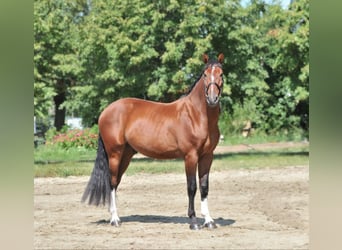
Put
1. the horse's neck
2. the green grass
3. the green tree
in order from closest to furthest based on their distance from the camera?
the horse's neck, the green grass, the green tree

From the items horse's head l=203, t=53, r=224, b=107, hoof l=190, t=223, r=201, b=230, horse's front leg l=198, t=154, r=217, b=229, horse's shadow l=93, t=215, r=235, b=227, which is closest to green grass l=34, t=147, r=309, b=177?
horse's shadow l=93, t=215, r=235, b=227

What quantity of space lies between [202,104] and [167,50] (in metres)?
7.00

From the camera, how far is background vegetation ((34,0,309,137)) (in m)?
11.9

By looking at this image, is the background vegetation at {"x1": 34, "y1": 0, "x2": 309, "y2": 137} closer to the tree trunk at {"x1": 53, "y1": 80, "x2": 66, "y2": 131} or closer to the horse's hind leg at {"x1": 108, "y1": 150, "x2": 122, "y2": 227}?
the horse's hind leg at {"x1": 108, "y1": 150, "x2": 122, "y2": 227}

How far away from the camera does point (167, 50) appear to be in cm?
1242

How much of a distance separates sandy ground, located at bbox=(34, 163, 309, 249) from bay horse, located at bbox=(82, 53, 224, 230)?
0.40 meters

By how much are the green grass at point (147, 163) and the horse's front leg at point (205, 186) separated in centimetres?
554

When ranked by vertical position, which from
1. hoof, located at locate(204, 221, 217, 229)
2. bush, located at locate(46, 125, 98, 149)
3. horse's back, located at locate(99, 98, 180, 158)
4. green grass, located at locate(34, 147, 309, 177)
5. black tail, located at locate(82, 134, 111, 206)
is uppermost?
horse's back, located at locate(99, 98, 180, 158)

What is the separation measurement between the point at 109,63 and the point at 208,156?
7.01m

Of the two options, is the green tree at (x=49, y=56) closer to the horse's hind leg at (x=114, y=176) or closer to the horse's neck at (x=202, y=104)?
the horse's hind leg at (x=114, y=176)

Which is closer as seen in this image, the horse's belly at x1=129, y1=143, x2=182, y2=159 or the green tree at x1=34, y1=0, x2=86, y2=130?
the horse's belly at x1=129, y1=143, x2=182, y2=159
